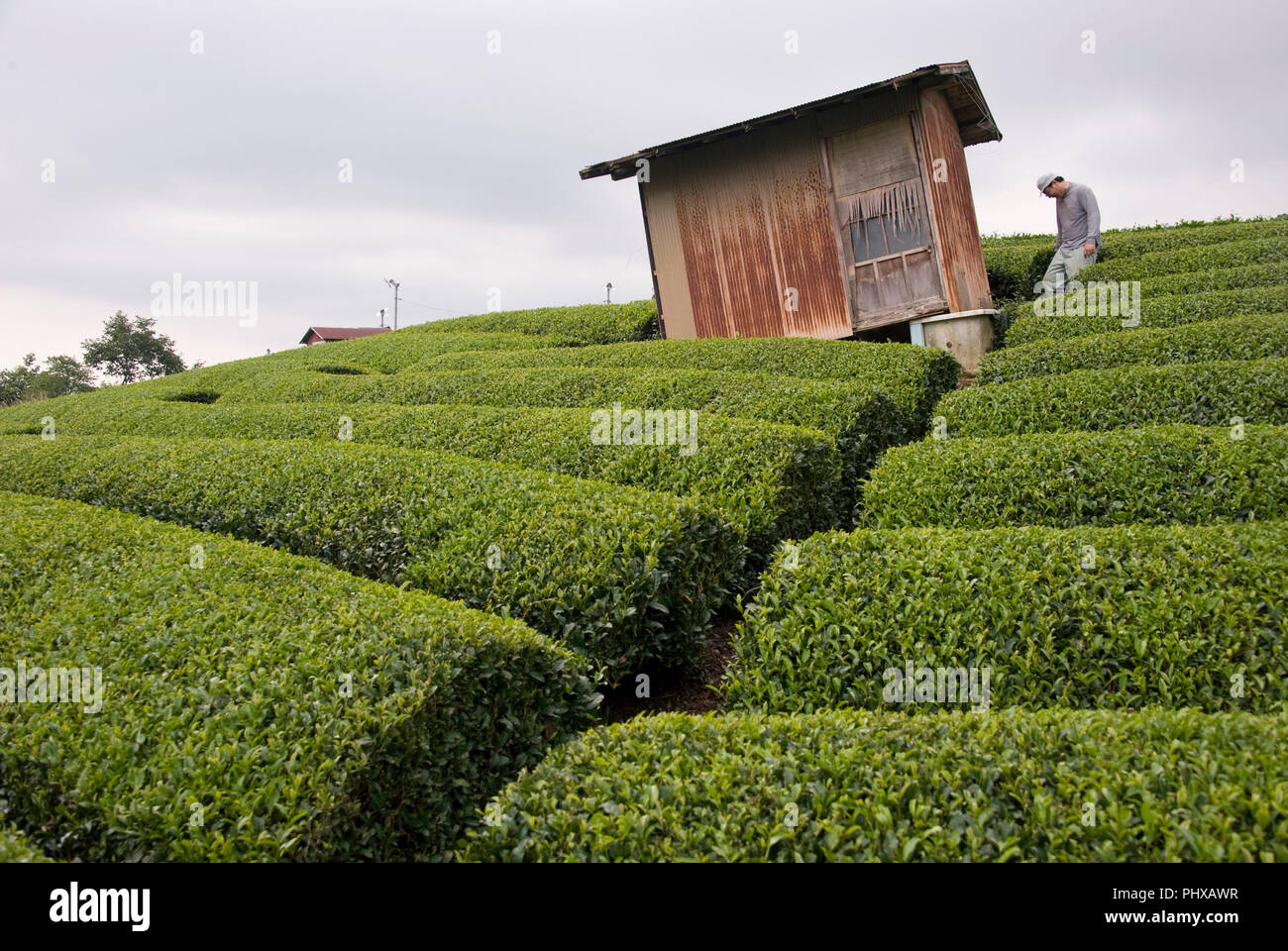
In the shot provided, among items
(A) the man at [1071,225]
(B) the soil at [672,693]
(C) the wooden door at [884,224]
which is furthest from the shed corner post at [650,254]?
(B) the soil at [672,693]

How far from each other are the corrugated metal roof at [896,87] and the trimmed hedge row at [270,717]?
1281 centimetres

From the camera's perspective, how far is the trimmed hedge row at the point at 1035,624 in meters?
4.71

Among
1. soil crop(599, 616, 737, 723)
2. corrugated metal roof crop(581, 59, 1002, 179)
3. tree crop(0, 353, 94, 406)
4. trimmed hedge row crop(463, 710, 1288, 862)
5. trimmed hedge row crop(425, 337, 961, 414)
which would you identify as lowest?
soil crop(599, 616, 737, 723)

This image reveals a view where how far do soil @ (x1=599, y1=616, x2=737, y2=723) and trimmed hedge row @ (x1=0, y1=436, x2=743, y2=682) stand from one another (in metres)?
0.26

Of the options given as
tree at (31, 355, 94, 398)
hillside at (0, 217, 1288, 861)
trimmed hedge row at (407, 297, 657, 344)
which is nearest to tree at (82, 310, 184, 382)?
tree at (31, 355, 94, 398)

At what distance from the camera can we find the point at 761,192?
656 inches

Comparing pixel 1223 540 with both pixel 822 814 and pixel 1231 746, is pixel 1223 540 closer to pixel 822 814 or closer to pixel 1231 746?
pixel 1231 746

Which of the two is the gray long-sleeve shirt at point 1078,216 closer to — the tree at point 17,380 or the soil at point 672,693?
the soil at point 672,693

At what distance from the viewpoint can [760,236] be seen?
16.8 meters

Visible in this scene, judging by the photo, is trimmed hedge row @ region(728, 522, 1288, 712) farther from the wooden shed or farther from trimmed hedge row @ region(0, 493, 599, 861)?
the wooden shed

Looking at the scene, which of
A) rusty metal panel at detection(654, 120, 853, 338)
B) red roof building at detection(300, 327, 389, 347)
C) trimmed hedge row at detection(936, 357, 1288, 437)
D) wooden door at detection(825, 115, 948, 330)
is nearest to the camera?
trimmed hedge row at detection(936, 357, 1288, 437)

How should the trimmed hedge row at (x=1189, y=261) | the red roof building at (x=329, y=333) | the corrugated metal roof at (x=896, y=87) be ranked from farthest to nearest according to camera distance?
the red roof building at (x=329, y=333) < the trimmed hedge row at (x=1189, y=261) < the corrugated metal roof at (x=896, y=87)

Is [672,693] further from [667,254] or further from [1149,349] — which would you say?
[667,254]

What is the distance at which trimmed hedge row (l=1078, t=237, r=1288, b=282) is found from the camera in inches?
661
